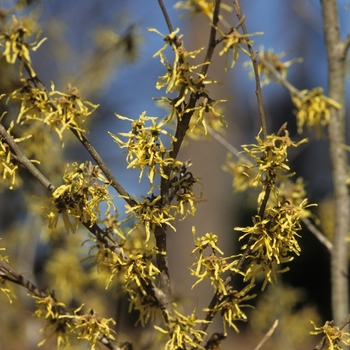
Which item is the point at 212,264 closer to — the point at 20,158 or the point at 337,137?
the point at 20,158

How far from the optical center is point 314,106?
4.59ft

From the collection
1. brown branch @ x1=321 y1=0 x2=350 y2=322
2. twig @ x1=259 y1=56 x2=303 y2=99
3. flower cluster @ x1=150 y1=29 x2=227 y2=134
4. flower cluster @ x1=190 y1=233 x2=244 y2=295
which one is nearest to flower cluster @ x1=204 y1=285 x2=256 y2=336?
flower cluster @ x1=190 y1=233 x2=244 y2=295

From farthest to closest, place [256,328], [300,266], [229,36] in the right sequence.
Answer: [300,266] → [256,328] → [229,36]

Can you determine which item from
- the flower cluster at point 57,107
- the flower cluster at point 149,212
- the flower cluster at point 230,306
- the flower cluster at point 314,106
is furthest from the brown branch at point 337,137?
the flower cluster at point 57,107

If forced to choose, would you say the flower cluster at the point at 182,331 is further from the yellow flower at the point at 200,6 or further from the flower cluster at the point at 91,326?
the yellow flower at the point at 200,6

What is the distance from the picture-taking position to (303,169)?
35.1 ft

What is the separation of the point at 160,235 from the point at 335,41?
2.99ft

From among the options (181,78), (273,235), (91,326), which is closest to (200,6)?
(181,78)

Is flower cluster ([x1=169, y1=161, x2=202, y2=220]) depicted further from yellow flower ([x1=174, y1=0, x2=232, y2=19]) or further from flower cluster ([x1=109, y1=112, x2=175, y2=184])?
yellow flower ([x1=174, y1=0, x2=232, y2=19])

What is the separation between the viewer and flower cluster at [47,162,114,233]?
82 centimetres

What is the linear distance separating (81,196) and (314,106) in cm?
83

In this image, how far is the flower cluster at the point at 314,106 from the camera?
1399 mm

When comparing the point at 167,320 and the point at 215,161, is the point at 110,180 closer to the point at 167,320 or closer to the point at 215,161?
the point at 167,320

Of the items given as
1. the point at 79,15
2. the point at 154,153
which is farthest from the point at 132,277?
the point at 79,15
